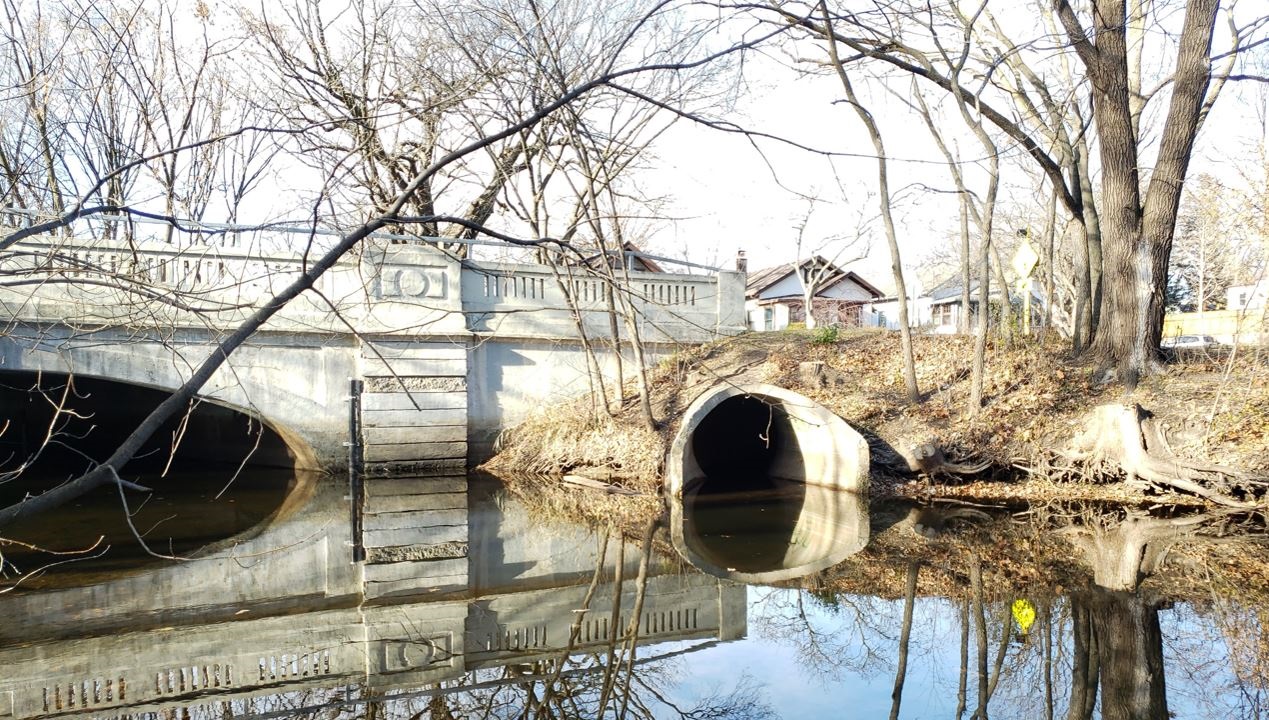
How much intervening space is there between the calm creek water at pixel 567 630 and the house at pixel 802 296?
29.2 metres

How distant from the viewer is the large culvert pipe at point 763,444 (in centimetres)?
1112

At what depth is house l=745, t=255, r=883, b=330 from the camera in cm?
3775

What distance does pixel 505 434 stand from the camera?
575 inches

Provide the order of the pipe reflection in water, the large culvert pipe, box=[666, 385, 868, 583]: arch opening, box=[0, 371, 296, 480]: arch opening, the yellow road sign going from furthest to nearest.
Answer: box=[0, 371, 296, 480]: arch opening < the yellow road sign < the large culvert pipe < box=[666, 385, 868, 583]: arch opening < the pipe reflection in water

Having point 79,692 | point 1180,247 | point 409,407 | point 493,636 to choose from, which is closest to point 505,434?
point 409,407

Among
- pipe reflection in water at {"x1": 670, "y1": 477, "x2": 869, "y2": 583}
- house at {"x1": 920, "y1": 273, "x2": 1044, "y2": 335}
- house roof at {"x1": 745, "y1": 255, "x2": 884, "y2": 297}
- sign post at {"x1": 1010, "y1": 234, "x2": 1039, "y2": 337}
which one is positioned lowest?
pipe reflection in water at {"x1": 670, "y1": 477, "x2": 869, "y2": 583}

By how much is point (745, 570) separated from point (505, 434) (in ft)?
25.8

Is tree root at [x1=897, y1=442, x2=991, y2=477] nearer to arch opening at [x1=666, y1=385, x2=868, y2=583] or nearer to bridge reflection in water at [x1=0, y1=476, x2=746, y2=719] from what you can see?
arch opening at [x1=666, y1=385, x2=868, y2=583]

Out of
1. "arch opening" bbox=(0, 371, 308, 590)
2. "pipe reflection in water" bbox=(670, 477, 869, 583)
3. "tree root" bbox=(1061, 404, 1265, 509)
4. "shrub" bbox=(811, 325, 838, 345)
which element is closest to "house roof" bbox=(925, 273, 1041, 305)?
"shrub" bbox=(811, 325, 838, 345)

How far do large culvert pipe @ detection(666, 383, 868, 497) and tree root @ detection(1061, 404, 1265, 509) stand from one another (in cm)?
268

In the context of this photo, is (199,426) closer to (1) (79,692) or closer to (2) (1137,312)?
(1) (79,692)

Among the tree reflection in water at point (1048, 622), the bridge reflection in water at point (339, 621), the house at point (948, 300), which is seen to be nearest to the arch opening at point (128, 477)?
the bridge reflection in water at point (339, 621)

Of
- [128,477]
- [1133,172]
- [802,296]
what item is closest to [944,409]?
[1133,172]

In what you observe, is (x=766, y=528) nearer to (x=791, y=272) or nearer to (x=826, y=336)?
(x=826, y=336)
